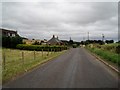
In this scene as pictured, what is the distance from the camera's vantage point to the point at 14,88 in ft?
30.6

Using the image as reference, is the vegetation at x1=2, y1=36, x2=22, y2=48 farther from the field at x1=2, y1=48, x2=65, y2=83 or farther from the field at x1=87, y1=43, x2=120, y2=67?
the field at x1=2, y1=48, x2=65, y2=83

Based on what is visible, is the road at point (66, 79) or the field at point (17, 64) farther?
the field at point (17, 64)

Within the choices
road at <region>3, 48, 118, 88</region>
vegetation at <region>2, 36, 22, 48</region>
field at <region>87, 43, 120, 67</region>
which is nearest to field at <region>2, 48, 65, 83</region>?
road at <region>3, 48, 118, 88</region>

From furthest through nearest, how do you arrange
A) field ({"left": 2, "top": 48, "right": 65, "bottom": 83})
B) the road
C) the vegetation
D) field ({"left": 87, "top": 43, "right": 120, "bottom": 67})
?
1. the vegetation
2. field ({"left": 87, "top": 43, "right": 120, "bottom": 67})
3. field ({"left": 2, "top": 48, "right": 65, "bottom": 83})
4. the road

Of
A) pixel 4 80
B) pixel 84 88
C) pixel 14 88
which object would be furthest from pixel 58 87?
pixel 4 80

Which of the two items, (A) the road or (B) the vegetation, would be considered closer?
(A) the road

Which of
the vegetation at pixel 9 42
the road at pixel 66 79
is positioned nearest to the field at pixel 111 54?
the road at pixel 66 79

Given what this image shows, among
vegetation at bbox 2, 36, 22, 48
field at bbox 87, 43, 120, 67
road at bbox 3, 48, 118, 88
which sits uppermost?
vegetation at bbox 2, 36, 22, 48

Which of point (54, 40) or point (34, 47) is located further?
point (54, 40)

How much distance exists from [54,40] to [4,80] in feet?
374

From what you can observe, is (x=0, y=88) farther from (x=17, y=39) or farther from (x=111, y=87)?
(x=17, y=39)

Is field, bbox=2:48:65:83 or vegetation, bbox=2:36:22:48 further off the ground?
vegetation, bbox=2:36:22:48

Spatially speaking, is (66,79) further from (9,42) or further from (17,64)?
(9,42)

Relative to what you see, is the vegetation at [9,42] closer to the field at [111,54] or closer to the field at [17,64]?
the field at [111,54]
